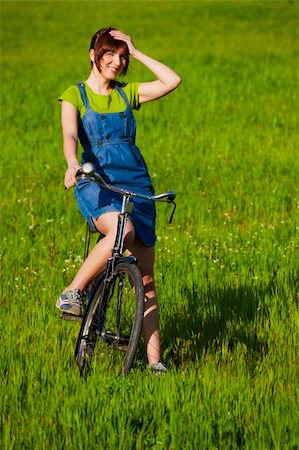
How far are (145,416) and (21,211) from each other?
6.96 m

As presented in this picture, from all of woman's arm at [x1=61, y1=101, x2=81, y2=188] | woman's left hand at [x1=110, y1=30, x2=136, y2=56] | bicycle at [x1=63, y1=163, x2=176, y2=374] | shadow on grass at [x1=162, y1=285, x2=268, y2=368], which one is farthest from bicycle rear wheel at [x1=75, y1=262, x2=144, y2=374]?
A: woman's left hand at [x1=110, y1=30, x2=136, y2=56]

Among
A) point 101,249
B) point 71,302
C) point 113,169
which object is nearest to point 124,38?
point 113,169

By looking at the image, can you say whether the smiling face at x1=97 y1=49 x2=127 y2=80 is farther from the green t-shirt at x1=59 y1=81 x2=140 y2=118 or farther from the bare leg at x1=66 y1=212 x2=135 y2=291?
the bare leg at x1=66 y1=212 x2=135 y2=291

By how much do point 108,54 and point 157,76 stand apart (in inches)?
13.0

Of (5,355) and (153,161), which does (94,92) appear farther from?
(153,161)

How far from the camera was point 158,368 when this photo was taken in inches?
247

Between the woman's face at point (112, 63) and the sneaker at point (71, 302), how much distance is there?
1.35 metres

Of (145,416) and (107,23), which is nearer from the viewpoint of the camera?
(145,416)

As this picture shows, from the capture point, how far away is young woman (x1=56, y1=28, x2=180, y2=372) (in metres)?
6.29

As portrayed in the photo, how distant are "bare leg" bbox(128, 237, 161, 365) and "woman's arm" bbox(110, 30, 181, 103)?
95cm

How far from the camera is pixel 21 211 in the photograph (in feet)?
39.8

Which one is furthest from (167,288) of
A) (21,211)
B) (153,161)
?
(153,161)

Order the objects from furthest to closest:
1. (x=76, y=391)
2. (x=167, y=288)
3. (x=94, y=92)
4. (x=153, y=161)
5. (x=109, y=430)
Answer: (x=153, y=161) → (x=167, y=288) → (x=94, y=92) → (x=76, y=391) → (x=109, y=430)

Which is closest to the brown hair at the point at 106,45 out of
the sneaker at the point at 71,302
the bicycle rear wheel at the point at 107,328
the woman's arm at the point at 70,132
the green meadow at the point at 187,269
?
the woman's arm at the point at 70,132
